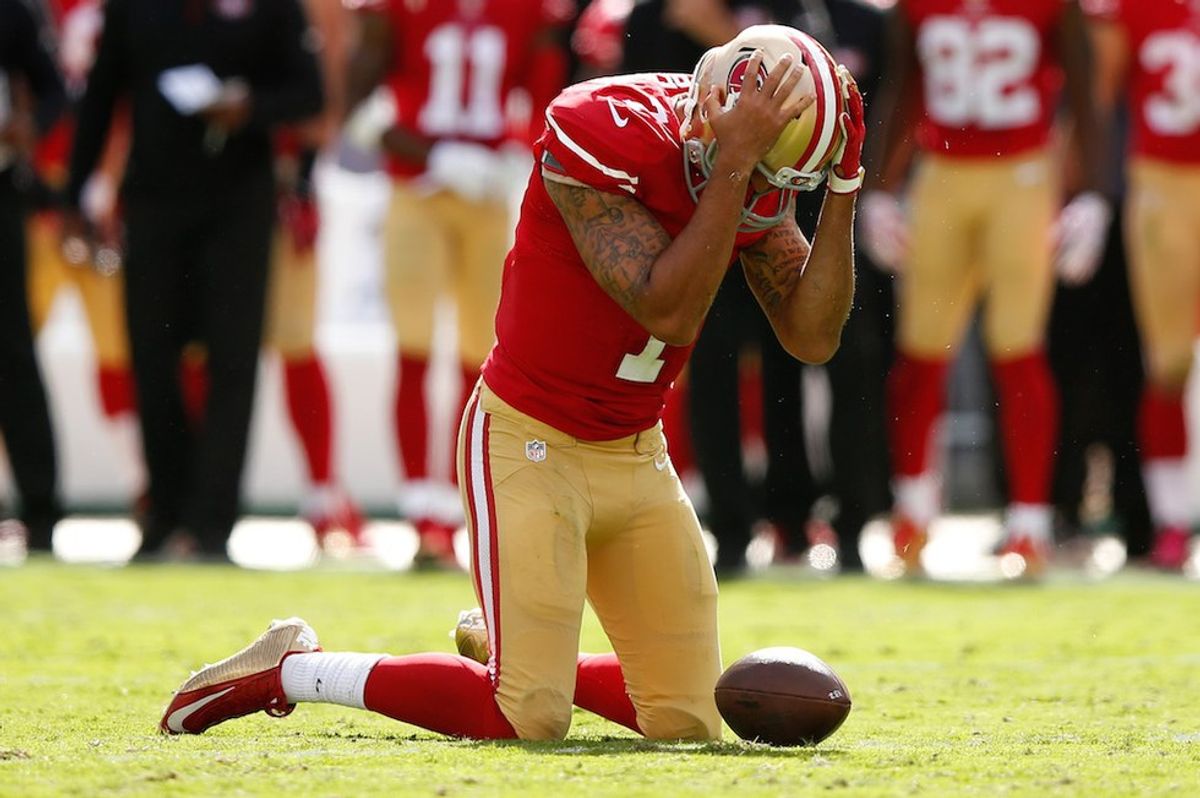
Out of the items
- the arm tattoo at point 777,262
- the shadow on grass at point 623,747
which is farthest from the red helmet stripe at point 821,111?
the shadow on grass at point 623,747

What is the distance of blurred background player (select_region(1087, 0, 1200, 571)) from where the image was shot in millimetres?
8648

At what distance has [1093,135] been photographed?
8312mm

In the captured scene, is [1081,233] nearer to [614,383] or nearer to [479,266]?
[479,266]

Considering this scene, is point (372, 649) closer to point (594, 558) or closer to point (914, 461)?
point (594, 558)

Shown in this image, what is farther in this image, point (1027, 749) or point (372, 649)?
point (372, 649)

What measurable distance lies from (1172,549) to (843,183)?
4637mm

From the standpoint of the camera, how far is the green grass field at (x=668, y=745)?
3.89 metres

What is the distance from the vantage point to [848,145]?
4.38 meters

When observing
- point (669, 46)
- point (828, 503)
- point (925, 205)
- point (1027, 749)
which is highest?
point (669, 46)

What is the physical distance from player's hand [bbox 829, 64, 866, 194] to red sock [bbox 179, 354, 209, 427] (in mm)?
4792

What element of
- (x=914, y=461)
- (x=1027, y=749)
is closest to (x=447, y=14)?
(x=914, y=461)

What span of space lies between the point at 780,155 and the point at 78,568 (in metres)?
4.72

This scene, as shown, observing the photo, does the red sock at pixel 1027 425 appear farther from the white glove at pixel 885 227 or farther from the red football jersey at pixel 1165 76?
the red football jersey at pixel 1165 76

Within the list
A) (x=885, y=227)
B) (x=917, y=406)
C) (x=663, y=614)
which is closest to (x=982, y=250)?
(x=885, y=227)
